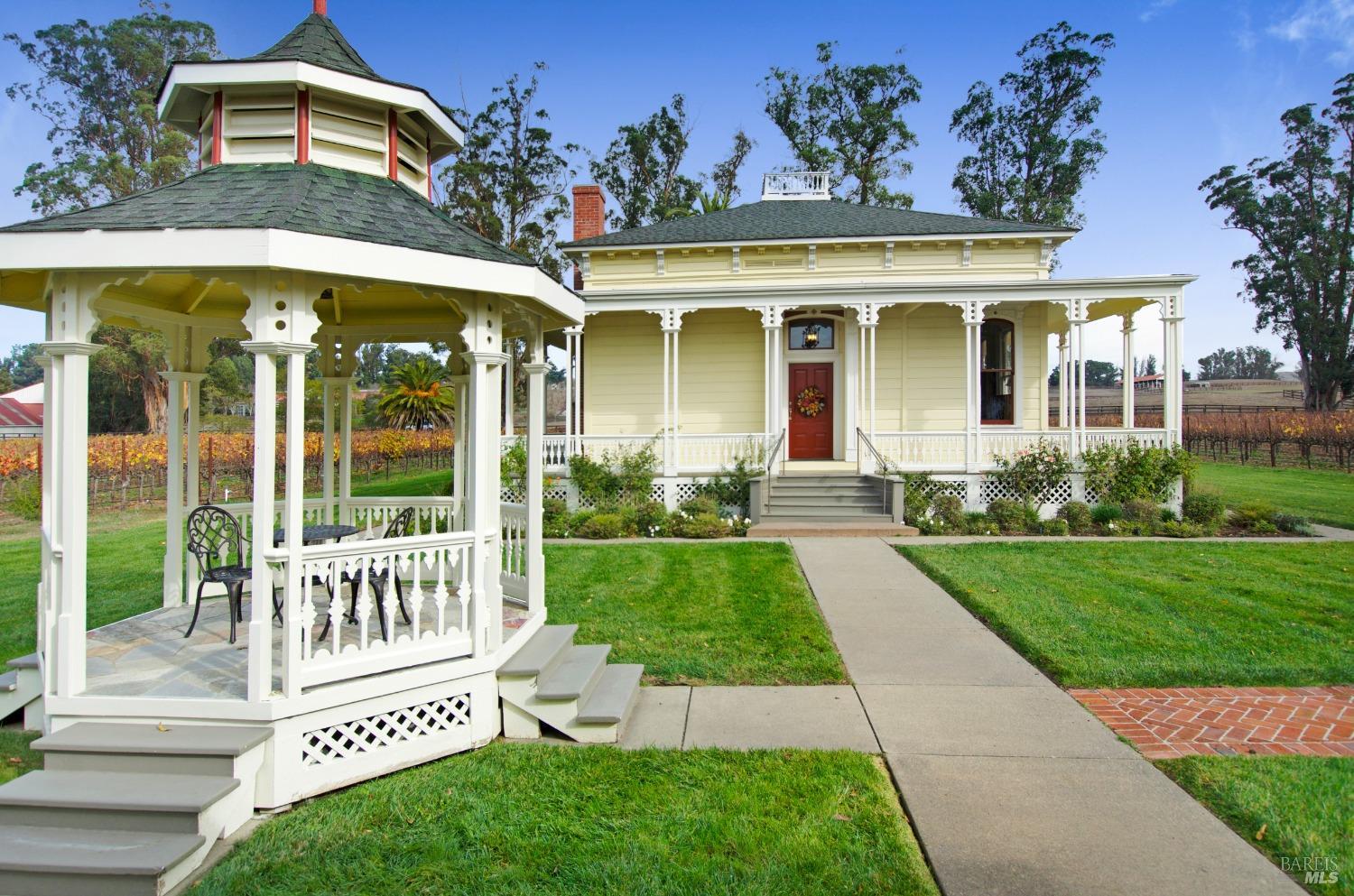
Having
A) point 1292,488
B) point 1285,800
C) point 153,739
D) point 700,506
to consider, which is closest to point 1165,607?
point 1285,800

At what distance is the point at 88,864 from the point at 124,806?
1.07 feet

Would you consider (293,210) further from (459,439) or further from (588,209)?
(588,209)

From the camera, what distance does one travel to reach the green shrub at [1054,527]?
1416cm

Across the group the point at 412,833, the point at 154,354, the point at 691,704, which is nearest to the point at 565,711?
the point at 691,704

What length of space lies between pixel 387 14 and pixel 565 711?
19384 millimetres

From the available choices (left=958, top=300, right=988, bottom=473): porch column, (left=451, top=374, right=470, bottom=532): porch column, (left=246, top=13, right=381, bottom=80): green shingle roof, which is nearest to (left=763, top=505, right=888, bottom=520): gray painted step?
(left=958, top=300, right=988, bottom=473): porch column

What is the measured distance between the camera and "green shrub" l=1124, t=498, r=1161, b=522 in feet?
47.1

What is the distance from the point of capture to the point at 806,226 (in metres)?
18.6

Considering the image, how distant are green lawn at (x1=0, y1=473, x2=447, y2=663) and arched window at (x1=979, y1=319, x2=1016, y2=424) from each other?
1667 cm

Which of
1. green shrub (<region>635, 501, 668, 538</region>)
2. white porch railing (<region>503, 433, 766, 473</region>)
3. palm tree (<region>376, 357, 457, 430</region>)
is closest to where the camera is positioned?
green shrub (<region>635, 501, 668, 538</region>)

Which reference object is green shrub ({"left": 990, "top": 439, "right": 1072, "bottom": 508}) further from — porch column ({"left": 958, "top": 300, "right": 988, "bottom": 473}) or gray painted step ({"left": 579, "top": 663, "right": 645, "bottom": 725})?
gray painted step ({"left": 579, "top": 663, "right": 645, "bottom": 725})

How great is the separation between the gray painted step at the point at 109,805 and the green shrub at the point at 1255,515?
17011mm

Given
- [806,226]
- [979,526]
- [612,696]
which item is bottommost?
[612,696]

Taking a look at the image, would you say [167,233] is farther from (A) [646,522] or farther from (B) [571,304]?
(A) [646,522]
